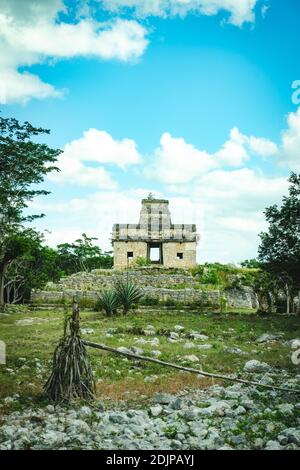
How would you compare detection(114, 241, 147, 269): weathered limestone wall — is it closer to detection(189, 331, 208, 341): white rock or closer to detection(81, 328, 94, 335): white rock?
detection(81, 328, 94, 335): white rock

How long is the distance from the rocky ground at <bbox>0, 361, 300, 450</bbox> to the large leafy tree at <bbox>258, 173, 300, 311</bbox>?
40.2 feet

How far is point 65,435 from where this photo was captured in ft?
17.8

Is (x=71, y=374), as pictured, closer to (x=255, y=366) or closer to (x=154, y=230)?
(x=255, y=366)

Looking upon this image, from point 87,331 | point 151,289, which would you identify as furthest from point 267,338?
point 151,289

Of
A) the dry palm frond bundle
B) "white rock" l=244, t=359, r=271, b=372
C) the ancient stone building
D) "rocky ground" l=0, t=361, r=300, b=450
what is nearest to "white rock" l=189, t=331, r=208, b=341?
"white rock" l=244, t=359, r=271, b=372

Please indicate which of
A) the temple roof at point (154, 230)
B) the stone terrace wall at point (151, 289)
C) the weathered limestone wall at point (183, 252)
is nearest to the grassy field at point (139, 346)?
the stone terrace wall at point (151, 289)

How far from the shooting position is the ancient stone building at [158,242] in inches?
1528

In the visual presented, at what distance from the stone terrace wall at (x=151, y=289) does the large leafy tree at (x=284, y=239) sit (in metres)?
7.07

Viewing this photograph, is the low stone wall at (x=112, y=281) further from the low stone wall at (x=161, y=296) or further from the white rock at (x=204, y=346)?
the white rock at (x=204, y=346)

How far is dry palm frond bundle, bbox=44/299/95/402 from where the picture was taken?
6840 millimetres

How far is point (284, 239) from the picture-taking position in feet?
63.5

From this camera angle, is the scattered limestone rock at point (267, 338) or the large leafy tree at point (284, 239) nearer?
the scattered limestone rock at point (267, 338)
